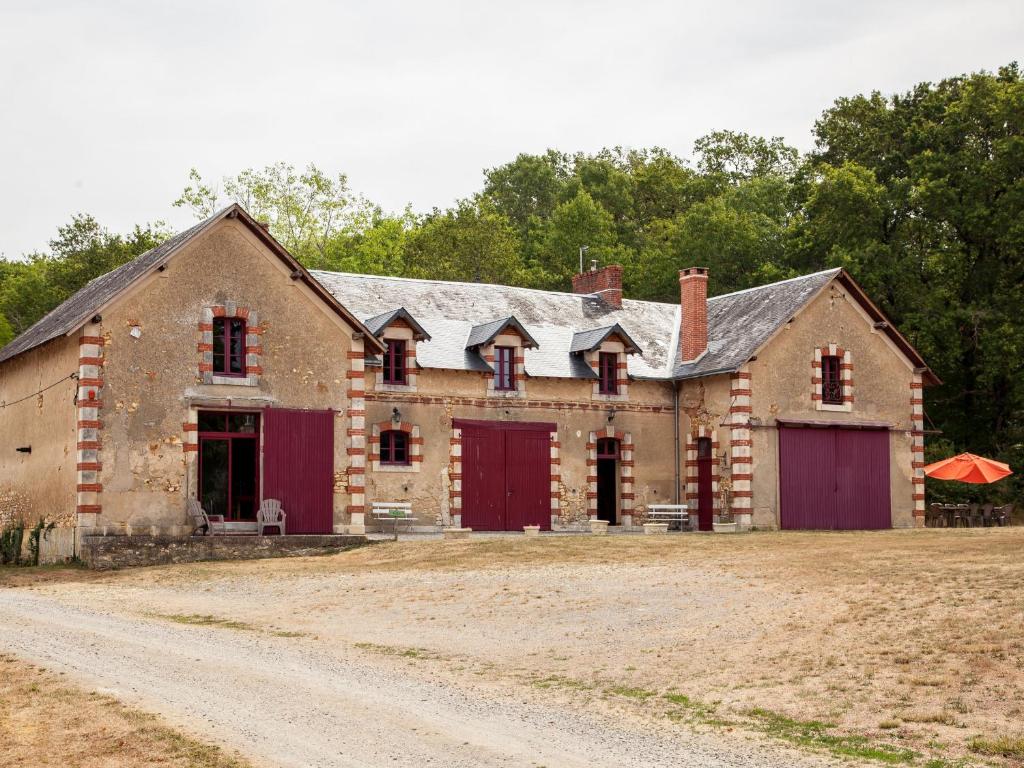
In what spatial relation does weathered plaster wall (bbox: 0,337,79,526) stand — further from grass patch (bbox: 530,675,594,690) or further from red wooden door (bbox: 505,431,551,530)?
grass patch (bbox: 530,675,594,690)

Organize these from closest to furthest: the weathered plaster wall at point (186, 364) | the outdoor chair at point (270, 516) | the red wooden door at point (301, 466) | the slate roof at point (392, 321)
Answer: the weathered plaster wall at point (186, 364) < the outdoor chair at point (270, 516) < the red wooden door at point (301, 466) < the slate roof at point (392, 321)

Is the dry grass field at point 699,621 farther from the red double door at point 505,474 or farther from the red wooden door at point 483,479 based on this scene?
the red double door at point 505,474

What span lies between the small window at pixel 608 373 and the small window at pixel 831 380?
5.10m

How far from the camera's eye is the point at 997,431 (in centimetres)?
3872

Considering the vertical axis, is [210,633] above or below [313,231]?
below

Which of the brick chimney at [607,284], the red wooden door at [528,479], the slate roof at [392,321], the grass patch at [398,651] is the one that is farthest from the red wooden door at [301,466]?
the grass patch at [398,651]

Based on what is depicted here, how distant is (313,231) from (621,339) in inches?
1088

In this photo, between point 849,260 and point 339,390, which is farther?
point 849,260

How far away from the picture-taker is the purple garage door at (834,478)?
3145 cm

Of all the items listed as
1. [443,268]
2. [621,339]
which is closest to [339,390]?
[621,339]

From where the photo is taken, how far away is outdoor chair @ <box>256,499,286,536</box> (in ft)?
84.1

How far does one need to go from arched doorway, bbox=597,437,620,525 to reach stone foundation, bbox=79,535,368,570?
9157mm

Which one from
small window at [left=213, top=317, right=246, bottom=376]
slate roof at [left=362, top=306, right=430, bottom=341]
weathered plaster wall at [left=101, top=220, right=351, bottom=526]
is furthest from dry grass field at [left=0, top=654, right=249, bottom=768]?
slate roof at [left=362, top=306, right=430, bottom=341]

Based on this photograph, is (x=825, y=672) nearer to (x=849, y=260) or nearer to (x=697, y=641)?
(x=697, y=641)
